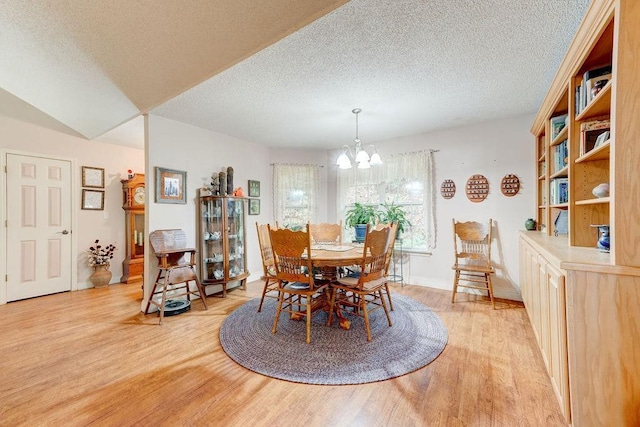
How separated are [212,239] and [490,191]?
3882 millimetres

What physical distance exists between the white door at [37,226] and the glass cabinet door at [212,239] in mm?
2155

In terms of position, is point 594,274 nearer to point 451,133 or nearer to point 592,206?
point 592,206

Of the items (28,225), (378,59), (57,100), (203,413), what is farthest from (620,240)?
(28,225)

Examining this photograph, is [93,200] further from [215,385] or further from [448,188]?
[448,188]

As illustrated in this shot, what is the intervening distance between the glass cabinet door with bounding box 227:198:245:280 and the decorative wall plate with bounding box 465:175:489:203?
331 centimetres

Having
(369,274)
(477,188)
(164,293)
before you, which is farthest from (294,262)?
(477,188)

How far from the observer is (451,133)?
394cm

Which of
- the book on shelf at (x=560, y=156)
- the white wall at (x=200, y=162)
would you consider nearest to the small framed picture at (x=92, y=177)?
the white wall at (x=200, y=162)

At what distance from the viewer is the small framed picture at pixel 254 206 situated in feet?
15.0

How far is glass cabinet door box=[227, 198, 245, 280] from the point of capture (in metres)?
3.92

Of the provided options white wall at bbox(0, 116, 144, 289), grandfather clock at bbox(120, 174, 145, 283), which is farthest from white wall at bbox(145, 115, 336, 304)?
white wall at bbox(0, 116, 144, 289)

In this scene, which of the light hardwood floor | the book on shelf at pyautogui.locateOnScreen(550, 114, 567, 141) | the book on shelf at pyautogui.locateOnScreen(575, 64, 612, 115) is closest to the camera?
the light hardwood floor

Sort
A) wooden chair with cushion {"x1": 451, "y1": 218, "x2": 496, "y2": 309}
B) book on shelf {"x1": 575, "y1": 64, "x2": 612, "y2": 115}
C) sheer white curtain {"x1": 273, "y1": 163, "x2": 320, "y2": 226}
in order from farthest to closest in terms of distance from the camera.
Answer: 1. sheer white curtain {"x1": 273, "y1": 163, "x2": 320, "y2": 226}
2. wooden chair with cushion {"x1": 451, "y1": 218, "x2": 496, "y2": 309}
3. book on shelf {"x1": 575, "y1": 64, "x2": 612, "y2": 115}

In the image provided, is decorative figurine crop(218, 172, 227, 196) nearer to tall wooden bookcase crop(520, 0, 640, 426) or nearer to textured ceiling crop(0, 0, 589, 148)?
textured ceiling crop(0, 0, 589, 148)
